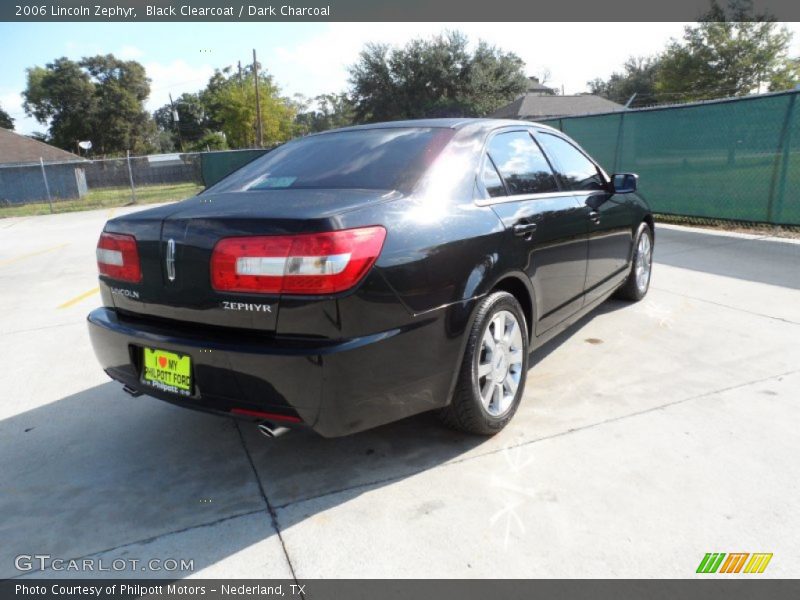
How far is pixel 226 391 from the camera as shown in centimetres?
238

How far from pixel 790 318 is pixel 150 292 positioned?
467cm

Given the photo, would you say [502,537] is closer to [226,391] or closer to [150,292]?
[226,391]

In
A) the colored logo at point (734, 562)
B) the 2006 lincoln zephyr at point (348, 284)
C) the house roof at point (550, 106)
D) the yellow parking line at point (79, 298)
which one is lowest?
the yellow parking line at point (79, 298)

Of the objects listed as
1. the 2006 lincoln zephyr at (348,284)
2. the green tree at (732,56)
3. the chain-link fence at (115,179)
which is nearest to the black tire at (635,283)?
the 2006 lincoln zephyr at (348,284)

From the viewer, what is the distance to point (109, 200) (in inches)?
992

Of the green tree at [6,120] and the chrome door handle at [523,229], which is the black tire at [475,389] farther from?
the green tree at [6,120]

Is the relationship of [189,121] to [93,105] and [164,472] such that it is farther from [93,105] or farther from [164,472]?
[164,472]

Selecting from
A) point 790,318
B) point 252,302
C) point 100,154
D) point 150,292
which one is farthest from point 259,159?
point 100,154

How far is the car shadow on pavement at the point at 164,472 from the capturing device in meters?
2.36

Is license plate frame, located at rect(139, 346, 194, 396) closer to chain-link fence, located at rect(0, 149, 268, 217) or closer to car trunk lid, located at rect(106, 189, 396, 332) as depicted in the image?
car trunk lid, located at rect(106, 189, 396, 332)

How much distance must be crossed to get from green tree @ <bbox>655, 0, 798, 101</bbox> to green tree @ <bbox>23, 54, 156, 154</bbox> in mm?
50623

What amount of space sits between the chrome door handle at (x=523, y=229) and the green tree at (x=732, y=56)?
1472 inches

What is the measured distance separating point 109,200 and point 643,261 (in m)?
24.9

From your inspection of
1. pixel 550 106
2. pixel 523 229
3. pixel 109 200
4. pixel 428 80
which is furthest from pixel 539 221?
pixel 428 80
